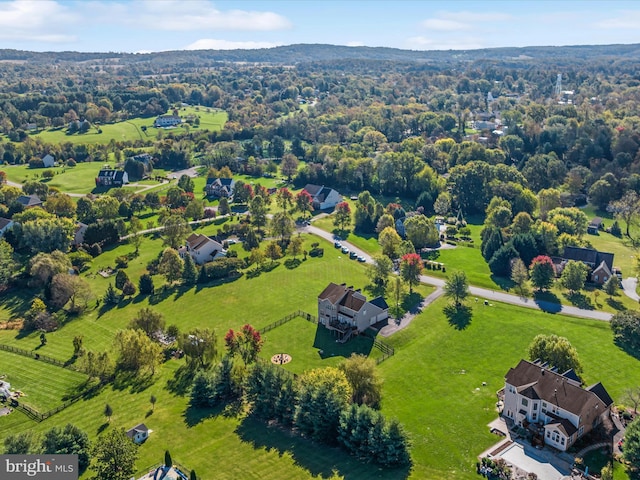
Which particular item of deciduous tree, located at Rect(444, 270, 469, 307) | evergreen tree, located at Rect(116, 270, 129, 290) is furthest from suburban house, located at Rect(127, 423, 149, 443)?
deciduous tree, located at Rect(444, 270, 469, 307)

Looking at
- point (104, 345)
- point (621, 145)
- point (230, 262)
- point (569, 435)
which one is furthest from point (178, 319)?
point (621, 145)

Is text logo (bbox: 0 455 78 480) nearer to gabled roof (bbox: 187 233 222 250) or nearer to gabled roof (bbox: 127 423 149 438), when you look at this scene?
gabled roof (bbox: 127 423 149 438)

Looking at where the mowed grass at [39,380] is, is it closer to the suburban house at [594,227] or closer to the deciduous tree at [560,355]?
the deciduous tree at [560,355]

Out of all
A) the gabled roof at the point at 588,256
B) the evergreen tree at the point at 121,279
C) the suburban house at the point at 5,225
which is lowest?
the evergreen tree at the point at 121,279

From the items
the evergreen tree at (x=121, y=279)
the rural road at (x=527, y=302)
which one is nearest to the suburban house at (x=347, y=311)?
the rural road at (x=527, y=302)

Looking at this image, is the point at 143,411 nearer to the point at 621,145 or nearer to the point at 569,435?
the point at 569,435

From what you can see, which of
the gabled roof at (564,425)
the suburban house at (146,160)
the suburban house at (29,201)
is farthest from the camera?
the suburban house at (146,160)

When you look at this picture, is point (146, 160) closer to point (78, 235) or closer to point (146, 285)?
point (78, 235)
